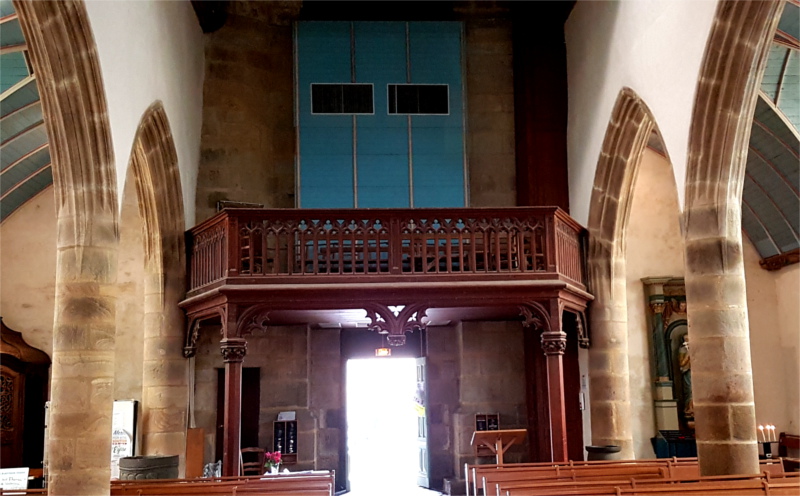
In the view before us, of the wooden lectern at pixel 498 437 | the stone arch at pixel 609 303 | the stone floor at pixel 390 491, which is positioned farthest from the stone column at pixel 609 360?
the stone floor at pixel 390 491

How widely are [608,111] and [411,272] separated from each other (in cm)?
354

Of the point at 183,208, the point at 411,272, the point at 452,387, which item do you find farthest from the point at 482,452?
the point at 183,208

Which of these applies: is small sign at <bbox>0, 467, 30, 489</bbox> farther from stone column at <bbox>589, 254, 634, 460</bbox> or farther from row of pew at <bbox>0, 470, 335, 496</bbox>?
stone column at <bbox>589, 254, 634, 460</bbox>

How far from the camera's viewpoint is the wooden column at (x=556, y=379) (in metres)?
9.89

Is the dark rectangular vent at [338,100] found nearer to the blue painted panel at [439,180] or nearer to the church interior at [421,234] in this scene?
the church interior at [421,234]

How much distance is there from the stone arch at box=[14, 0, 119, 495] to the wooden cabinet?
17.2 feet

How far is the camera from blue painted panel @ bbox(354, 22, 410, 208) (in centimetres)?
1329

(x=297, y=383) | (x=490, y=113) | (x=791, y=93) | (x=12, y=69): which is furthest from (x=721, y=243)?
(x=12, y=69)

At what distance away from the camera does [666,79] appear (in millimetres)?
9219

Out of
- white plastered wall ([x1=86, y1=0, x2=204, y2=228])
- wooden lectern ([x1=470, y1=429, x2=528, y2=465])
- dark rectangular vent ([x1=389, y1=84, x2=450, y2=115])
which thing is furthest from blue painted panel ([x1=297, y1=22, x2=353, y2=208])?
wooden lectern ([x1=470, y1=429, x2=528, y2=465])

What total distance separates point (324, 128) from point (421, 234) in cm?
373

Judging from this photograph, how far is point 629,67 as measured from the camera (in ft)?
33.8

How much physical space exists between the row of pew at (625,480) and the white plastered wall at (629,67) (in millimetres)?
2849

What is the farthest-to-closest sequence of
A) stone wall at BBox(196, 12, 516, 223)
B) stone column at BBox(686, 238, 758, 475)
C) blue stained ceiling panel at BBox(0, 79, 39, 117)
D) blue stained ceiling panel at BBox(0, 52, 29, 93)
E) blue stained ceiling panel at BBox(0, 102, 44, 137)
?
stone wall at BBox(196, 12, 516, 223) → blue stained ceiling panel at BBox(0, 102, 44, 137) → blue stained ceiling panel at BBox(0, 79, 39, 117) → blue stained ceiling panel at BBox(0, 52, 29, 93) → stone column at BBox(686, 238, 758, 475)
